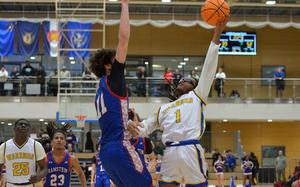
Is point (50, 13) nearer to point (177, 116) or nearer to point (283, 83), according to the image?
point (283, 83)

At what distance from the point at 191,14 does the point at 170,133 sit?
25.6 m

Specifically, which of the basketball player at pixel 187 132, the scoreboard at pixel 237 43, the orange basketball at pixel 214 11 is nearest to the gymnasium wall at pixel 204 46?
the scoreboard at pixel 237 43

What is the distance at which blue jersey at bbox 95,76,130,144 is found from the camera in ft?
17.3

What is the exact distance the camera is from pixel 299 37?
117 ft

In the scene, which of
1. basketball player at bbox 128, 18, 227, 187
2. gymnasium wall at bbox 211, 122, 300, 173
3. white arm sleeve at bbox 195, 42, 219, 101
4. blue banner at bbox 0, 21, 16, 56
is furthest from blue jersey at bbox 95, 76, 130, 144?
gymnasium wall at bbox 211, 122, 300, 173

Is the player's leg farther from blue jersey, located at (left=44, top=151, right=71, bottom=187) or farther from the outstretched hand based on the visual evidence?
blue jersey, located at (left=44, top=151, right=71, bottom=187)

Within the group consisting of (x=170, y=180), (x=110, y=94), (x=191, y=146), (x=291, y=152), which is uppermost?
(x=110, y=94)

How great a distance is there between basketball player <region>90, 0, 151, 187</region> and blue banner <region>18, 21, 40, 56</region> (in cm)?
2490

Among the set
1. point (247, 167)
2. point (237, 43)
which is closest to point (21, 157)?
point (247, 167)

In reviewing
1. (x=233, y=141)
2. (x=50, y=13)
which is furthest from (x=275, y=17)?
(x=50, y=13)

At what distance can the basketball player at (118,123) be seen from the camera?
16.9 ft

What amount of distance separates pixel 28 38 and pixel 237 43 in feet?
40.2

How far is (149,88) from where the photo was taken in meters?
27.8

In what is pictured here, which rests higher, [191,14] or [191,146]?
[191,14]
